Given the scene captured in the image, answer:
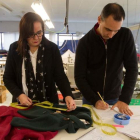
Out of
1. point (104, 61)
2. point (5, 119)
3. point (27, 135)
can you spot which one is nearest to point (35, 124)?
point (27, 135)

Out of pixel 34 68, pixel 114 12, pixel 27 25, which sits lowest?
pixel 34 68

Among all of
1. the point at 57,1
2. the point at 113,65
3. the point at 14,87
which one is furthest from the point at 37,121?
the point at 57,1

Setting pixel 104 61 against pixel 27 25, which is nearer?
pixel 27 25

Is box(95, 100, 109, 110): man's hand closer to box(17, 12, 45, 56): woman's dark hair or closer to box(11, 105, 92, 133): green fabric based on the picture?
box(11, 105, 92, 133): green fabric

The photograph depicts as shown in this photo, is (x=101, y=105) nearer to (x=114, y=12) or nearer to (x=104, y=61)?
(x=104, y=61)

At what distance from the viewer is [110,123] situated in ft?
3.19

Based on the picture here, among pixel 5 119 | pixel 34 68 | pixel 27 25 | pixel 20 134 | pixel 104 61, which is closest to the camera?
pixel 20 134

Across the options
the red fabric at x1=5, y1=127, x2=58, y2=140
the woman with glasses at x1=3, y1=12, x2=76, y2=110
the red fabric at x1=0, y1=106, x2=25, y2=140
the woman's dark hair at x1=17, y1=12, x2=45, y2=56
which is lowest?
the red fabric at x1=5, y1=127, x2=58, y2=140

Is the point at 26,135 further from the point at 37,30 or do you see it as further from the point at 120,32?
the point at 120,32

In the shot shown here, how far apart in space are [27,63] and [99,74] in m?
0.61

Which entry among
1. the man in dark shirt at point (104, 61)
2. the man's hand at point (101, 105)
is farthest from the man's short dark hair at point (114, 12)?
the man's hand at point (101, 105)

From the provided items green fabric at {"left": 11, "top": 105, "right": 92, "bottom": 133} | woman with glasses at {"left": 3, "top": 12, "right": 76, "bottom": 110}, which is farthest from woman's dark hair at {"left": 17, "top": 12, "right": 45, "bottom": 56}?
green fabric at {"left": 11, "top": 105, "right": 92, "bottom": 133}

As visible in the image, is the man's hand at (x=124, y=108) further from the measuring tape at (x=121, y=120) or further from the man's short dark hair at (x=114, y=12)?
the man's short dark hair at (x=114, y=12)

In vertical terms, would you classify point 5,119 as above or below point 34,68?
below
